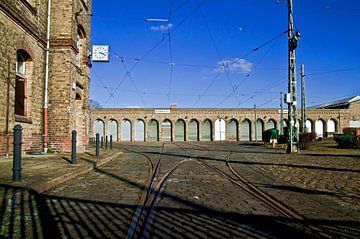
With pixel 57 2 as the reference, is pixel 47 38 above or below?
below

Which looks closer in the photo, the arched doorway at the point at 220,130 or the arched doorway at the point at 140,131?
the arched doorway at the point at 140,131

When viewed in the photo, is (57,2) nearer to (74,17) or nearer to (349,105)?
(74,17)

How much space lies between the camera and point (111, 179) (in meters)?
8.58

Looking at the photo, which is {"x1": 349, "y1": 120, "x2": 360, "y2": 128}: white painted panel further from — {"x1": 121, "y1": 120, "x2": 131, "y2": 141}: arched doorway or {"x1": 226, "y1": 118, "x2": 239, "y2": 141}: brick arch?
{"x1": 121, "y1": 120, "x2": 131, "y2": 141}: arched doorway

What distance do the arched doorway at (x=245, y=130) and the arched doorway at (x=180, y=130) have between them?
34.8 feet

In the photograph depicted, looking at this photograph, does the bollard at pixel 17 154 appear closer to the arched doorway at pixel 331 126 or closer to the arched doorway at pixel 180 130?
the arched doorway at pixel 180 130

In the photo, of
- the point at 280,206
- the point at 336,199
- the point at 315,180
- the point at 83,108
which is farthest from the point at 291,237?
the point at 83,108

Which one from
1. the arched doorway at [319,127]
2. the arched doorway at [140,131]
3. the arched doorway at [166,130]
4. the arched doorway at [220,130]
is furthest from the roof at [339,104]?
the arched doorway at [140,131]

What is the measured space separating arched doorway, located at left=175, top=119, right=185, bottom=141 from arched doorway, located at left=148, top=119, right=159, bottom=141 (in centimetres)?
351

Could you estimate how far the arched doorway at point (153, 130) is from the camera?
59.7 m

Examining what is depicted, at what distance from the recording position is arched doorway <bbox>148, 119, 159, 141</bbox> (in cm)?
5966

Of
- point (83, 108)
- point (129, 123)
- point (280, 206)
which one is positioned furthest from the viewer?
point (129, 123)

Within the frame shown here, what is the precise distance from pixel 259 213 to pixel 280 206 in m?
0.66

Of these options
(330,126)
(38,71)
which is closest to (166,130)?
(330,126)
